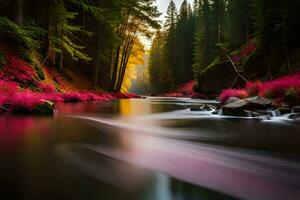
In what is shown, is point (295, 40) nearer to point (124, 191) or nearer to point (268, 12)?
point (268, 12)

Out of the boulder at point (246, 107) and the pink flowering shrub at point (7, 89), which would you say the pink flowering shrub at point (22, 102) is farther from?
the boulder at point (246, 107)

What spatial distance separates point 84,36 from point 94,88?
21.7ft

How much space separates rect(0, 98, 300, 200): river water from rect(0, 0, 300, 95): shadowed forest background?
32.7 ft

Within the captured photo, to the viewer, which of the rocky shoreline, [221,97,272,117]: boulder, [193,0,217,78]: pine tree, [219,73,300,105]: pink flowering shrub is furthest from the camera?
[193,0,217,78]: pine tree

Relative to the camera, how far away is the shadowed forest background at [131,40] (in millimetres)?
16969

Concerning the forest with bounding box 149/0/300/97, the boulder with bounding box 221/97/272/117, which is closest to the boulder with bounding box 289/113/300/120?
the boulder with bounding box 221/97/272/117

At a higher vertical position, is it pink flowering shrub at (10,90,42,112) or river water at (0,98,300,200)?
pink flowering shrub at (10,90,42,112)

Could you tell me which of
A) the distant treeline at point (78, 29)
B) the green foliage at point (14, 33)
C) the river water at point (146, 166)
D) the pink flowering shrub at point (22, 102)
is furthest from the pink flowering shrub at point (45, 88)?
the river water at point (146, 166)

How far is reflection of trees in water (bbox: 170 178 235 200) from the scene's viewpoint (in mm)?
2777

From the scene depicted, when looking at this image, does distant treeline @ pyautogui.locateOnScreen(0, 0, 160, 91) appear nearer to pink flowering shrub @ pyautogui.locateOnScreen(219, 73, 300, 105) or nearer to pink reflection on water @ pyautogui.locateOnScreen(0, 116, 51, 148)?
pink reflection on water @ pyautogui.locateOnScreen(0, 116, 51, 148)

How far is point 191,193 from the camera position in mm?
2908

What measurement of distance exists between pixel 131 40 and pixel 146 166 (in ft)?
95.7

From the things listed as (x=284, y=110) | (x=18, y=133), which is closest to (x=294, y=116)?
(x=284, y=110)

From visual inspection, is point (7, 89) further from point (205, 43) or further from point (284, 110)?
point (205, 43)
